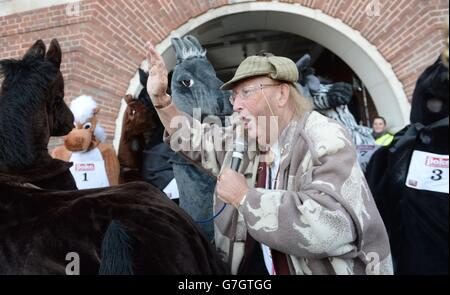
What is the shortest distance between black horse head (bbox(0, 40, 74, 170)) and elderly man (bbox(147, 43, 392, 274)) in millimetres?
440

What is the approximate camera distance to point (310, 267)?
1.17 meters

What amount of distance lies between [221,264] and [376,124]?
3474 mm

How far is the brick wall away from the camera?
1.83 metres

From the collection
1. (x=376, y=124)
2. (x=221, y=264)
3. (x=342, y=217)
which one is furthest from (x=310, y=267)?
(x=376, y=124)

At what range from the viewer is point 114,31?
2.05 m

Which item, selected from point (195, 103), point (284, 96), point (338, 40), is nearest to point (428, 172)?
point (284, 96)

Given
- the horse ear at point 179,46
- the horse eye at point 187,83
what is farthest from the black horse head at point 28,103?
the horse ear at point 179,46

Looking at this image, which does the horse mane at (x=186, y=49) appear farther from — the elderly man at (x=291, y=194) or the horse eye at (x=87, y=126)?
the horse eye at (x=87, y=126)

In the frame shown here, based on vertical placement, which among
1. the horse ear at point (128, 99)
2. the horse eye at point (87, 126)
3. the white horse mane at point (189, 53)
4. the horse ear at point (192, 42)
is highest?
the horse ear at point (192, 42)

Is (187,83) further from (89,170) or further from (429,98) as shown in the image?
(429,98)

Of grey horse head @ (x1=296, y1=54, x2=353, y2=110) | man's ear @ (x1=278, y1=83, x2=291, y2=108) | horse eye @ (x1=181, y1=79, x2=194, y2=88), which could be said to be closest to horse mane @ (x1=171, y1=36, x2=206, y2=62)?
horse eye @ (x1=181, y1=79, x2=194, y2=88)

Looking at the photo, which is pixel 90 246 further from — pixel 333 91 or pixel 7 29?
pixel 333 91

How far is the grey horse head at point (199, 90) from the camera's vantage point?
6.85 feet

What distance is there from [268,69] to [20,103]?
0.84 meters
